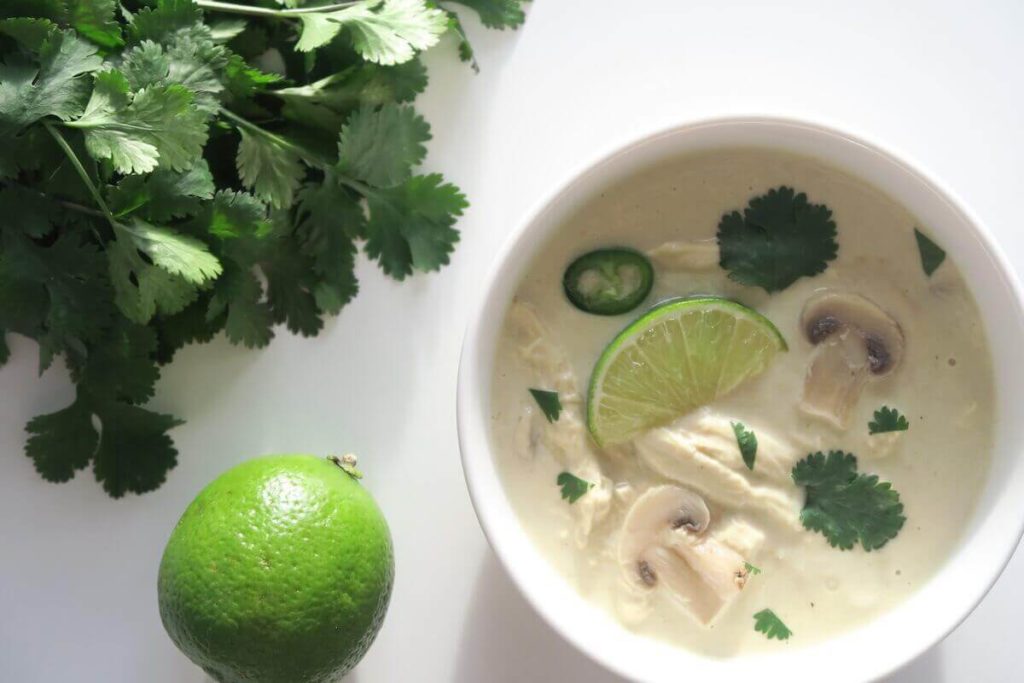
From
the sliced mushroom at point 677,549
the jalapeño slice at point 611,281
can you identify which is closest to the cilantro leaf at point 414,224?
the jalapeño slice at point 611,281

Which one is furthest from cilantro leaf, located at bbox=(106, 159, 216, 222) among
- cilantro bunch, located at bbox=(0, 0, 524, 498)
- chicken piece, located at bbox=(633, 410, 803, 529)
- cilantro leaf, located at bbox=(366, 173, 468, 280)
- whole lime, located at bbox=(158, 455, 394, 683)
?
chicken piece, located at bbox=(633, 410, 803, 529)

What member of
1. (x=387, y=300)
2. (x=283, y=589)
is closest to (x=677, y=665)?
(x=283, y=589)

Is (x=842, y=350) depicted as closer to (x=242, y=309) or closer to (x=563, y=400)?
(x=563, y=400)

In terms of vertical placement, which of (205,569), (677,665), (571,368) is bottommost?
(205,569)

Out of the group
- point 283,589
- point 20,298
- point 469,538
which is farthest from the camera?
point 469,538

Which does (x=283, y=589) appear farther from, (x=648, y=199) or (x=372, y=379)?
(x=648, y=199)

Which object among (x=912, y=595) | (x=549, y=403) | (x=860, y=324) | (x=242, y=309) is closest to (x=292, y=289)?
(x=242, y=309)

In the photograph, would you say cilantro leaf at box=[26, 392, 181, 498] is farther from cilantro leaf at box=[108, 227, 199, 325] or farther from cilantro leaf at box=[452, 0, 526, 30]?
cilantro leaf at box=[452, 0, 526, 30]

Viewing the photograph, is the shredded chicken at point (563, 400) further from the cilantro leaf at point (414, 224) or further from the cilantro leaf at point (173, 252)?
the cilantro leaf at point (173, 252)
